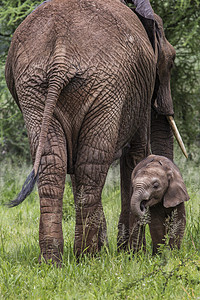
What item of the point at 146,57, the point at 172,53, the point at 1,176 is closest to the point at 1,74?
the point at 1,176

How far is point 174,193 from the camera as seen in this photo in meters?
3.89

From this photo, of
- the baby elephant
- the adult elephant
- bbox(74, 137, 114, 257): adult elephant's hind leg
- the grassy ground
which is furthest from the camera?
the baby elephant

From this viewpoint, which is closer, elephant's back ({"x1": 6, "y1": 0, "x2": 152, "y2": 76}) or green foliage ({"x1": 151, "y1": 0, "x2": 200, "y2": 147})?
elephant's back ({"x1": 6, "y1": 0, "x2": 152, "y2": 76})

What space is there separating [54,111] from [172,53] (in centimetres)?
215

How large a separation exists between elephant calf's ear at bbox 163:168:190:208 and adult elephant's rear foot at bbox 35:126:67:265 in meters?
0.79

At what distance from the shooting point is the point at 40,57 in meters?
3.53

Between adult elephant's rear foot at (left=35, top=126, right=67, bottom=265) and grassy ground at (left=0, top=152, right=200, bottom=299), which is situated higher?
adult elephant's rear foot at (left=35, top=126, right=67, bottom=265)

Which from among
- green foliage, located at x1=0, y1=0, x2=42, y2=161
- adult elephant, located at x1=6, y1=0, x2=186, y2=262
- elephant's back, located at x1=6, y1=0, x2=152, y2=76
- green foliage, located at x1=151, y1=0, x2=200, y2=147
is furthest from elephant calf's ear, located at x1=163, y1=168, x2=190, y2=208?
green foliage, located at x1=0, y1=0, x2=42, y2=161

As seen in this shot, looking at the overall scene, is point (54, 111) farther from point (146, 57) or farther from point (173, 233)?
point (173, 233)

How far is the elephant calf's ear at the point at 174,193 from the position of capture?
12.7ft

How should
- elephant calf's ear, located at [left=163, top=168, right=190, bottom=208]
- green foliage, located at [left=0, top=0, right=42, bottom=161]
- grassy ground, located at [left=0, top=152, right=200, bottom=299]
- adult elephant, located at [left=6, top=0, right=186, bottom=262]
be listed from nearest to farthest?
grassy ground, located at [left=0, top=152, right=200, bottom=299], adult elephant, located at [left=6, top=0, right=186, bottom=262], elephant calf's ear, located at [left=163, top=168, right=190, bottom=208], green foliage, located at [left=0, top=0, right=42, bottom=161]

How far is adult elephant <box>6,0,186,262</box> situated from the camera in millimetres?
3510

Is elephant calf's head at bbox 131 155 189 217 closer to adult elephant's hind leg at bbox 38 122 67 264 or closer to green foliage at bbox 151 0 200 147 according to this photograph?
adult elephant's hind leg at bbox 38 122 67 264

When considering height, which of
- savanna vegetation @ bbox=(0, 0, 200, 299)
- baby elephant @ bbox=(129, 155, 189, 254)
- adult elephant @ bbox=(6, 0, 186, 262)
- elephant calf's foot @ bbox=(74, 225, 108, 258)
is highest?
adult elephant @ bbox=(6, 0, 186, 262)
